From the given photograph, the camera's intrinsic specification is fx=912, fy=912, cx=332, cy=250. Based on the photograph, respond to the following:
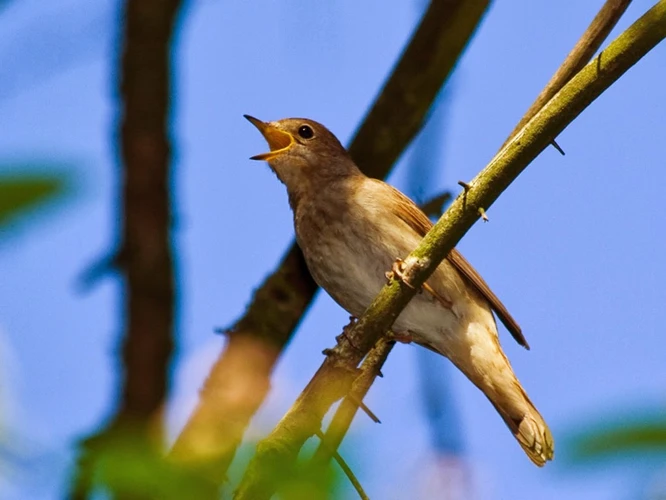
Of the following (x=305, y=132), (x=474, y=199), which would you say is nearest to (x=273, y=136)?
(x=305, y=132)

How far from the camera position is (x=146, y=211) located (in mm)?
4016

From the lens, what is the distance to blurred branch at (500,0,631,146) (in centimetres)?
358

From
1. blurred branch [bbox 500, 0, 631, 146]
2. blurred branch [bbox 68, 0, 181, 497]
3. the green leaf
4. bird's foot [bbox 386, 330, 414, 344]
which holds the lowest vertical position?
bird's foot [bbox 386, 330, 414, 344]

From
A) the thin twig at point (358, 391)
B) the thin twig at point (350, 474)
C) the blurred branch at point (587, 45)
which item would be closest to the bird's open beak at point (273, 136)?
the thin twig at point (358, 391)

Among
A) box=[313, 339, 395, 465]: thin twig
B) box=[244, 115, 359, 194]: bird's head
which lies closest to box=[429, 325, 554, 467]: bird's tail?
box=[313, 339, 395, 465]: thin twig

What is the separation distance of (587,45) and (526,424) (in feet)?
8.13

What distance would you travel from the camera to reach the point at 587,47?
3.62 meters

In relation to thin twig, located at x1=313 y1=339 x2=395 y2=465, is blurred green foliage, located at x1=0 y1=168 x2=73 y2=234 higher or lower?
higher

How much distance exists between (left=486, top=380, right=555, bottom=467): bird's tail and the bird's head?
6.20ft

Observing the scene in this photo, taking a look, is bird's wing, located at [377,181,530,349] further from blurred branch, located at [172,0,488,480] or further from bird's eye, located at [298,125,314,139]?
bird's eye, located at [298,125,314,139]

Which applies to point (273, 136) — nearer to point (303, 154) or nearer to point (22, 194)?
point (303, 154)

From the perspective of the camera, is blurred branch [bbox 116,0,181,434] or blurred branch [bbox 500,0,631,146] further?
blurred branch [bbox 116,0,181,434]

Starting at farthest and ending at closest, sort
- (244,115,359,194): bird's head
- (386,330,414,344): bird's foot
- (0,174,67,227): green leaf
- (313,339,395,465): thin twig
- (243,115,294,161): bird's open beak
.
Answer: (243,115,294,161): bird's open beak, (244,115,359,194): bird's head, (386,330,414,344): bird's foot, (313,339,395,465): thin twig, (0,174,67,227): green leaf

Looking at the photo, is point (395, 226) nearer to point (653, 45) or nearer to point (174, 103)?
point (174, 103)
